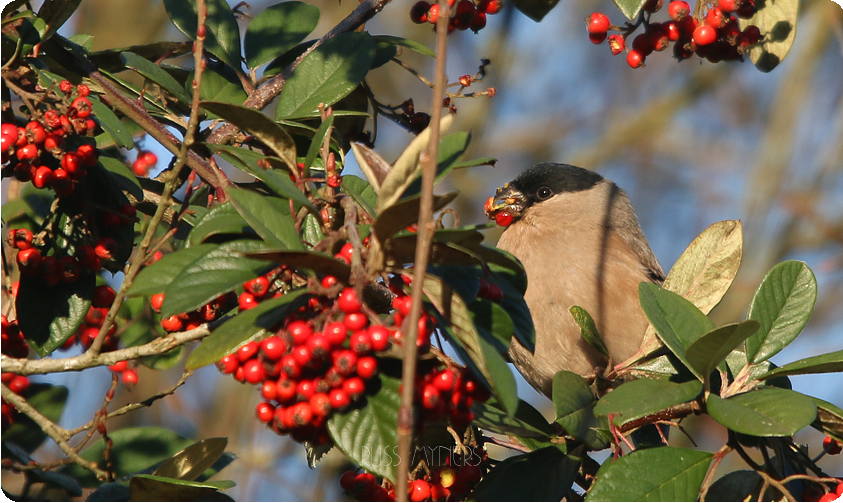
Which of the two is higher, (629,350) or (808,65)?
(808,65)

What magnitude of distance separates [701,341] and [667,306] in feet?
0.63

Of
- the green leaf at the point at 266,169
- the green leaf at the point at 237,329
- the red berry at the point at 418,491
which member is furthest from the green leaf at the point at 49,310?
the red berry at the point at 418,491

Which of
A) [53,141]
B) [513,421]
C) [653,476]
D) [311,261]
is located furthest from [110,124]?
[653,476]

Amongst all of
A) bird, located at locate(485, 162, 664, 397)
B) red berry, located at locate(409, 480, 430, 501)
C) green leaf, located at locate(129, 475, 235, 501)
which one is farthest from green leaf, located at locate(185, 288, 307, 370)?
bird, located at locate(485, 162, 664, 397)

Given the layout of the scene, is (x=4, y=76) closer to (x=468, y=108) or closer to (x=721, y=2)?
(x=721, y=2)

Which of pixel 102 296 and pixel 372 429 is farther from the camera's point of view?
pixel 102 296

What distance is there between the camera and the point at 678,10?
2.58 meters

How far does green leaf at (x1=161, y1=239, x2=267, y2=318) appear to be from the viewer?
147 cm

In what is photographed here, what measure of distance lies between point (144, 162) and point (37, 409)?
3.67 ft

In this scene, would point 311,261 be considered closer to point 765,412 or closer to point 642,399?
point 642,399

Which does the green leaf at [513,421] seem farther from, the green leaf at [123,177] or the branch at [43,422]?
the green leaf at [123,177]

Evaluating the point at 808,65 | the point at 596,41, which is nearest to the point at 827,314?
the point at 808,65

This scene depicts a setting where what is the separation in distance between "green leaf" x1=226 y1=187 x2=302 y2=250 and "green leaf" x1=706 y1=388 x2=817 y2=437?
1057 millimetres

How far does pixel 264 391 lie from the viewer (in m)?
1.60
